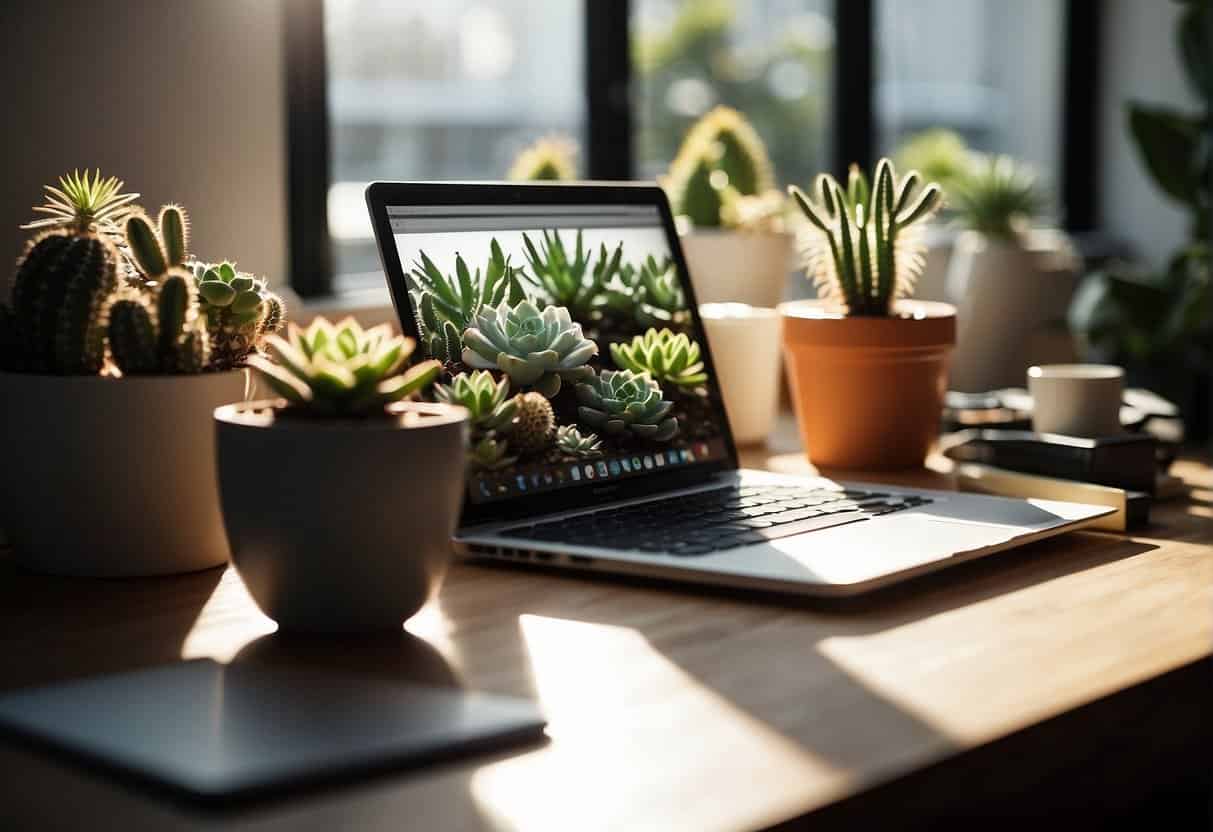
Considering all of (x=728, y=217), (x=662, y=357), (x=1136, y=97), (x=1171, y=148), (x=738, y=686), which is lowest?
(x=738, y=686)

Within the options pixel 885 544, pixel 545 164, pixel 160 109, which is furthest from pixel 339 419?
pixel 545 164

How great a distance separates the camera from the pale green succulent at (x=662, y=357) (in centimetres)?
118

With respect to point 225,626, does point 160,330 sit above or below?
above

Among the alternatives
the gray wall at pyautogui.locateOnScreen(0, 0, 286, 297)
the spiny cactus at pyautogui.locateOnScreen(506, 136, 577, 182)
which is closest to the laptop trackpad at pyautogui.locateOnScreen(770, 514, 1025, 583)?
the gray wall at pyautogui.locateOnScreen(0, 0, 286, 297)

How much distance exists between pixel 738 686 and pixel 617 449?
0.44 m

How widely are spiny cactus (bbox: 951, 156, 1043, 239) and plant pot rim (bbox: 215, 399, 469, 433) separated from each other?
155 centimetres

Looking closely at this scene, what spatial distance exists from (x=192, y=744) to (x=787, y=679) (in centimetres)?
28

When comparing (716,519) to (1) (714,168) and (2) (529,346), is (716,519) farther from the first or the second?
(1) (714,168)

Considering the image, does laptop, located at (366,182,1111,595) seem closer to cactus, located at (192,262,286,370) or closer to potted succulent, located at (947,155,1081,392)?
cactus, located at (192,262,286,370)

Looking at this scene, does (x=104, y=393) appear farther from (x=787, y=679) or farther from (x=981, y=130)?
(x=981, y=130)

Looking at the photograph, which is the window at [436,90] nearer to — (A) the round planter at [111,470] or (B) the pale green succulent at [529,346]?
(B) the pale green succulent at [529,346]

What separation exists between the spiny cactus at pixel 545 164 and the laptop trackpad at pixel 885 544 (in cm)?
71

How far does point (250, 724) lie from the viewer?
0.63 metres

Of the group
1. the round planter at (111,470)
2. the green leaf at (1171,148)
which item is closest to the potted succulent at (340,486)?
the round planter at (111,470)
